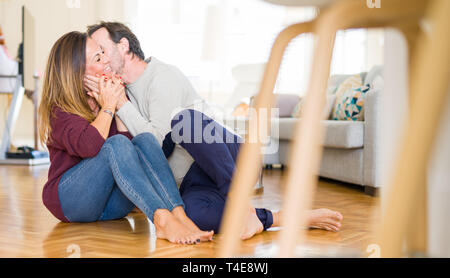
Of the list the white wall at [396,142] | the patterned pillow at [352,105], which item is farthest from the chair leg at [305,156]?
the patterned pillow at [352,105]

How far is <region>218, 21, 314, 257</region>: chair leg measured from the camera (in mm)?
642

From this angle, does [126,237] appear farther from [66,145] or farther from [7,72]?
[7,72]

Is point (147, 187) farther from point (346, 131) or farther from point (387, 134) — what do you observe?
point (346, 131)

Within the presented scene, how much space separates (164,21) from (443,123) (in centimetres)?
577

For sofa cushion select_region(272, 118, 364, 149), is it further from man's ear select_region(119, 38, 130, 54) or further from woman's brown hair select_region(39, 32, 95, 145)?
woman's brown hair select_region(39, 32, 95, 145)

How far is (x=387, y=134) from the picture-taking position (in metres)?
0.96

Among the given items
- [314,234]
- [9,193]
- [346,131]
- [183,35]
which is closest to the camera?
[314,234]

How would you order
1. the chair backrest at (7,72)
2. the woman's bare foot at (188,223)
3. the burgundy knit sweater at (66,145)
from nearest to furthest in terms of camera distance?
the woman's bare foot at (188,223) → the burgundy knit sweater at (66,145) → the chair backrest at (7,72)

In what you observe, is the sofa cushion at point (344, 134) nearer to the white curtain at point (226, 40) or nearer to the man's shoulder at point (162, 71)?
the man's shoulder at point (162, 71)

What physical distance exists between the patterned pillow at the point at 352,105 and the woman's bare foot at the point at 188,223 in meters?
1.73

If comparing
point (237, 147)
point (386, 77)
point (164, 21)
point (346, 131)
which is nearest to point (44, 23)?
point (164, 21)

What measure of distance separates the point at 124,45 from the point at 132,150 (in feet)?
1.84

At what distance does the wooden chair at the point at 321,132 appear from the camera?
45cm
